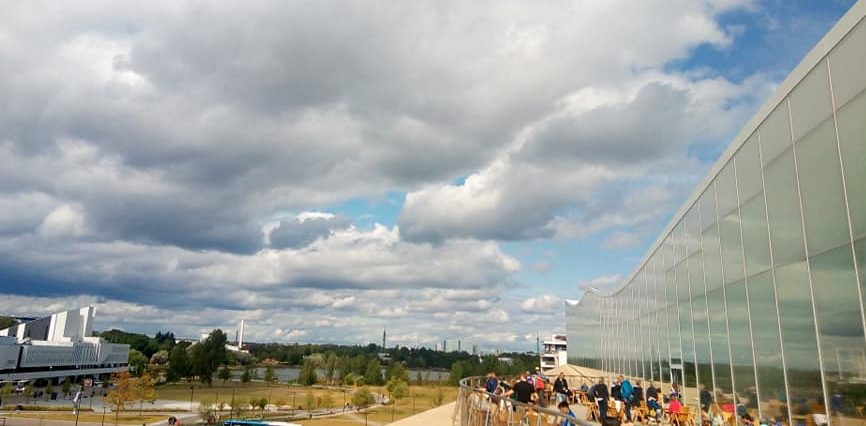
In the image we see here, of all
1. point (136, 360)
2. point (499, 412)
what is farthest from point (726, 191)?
point (136, 360)

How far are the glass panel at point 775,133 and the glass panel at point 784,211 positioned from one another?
0.20 m

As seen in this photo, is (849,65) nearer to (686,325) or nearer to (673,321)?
(686,325)

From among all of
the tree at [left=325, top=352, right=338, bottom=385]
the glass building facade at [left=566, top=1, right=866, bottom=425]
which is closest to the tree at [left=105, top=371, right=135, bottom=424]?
the tree at [left=325, top=352, right=338, bottom=385]

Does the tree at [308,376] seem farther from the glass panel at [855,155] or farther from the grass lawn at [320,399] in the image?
the glass panel at [855,155]

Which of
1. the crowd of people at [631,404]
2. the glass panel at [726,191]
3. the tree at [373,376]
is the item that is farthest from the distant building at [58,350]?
the glass panel at [726,191]

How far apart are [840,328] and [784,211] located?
110 inches

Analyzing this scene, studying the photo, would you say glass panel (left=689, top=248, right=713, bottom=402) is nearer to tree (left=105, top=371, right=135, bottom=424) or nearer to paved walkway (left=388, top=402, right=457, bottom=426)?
paved walkway (left=388, top=402, right=457, bottom=426)

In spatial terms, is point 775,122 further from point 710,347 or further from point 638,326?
point 638,326

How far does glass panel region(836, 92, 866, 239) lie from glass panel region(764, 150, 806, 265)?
5.95ft

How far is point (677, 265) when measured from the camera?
20953 mm

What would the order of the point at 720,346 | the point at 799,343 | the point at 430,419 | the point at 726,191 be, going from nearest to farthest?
the point at 799,343, the point at 726,191, the point at 720,346, the point at 430,419

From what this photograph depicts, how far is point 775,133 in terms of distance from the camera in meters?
12.3

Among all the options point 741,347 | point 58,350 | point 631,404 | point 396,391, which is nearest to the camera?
point 741,347

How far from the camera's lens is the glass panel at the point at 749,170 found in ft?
43.5
